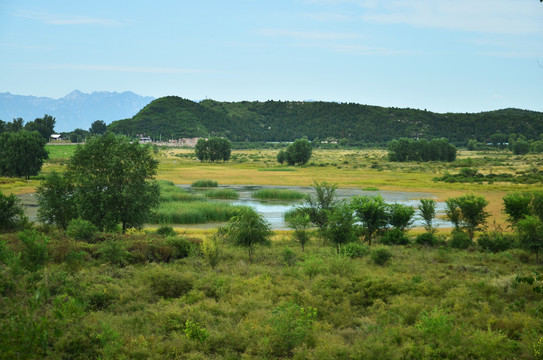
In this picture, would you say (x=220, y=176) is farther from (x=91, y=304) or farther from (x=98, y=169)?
(x=91, y=304)

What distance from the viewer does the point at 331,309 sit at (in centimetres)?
1574

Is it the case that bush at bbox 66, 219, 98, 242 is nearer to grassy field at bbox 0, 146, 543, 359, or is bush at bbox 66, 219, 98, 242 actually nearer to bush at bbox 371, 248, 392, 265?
grassy field at bbox 0, 146, 543, 359

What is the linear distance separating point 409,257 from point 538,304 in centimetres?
963

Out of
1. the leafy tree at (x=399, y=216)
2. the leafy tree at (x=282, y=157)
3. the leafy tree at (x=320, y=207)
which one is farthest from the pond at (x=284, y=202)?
the leafy tree at (x=282, y=157)

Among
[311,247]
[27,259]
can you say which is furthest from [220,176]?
[27,259]

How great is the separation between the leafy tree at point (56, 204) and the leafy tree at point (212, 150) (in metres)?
94.5

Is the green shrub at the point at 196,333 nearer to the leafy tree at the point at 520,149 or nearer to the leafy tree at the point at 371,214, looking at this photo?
the leafy tree at the point at 371,214

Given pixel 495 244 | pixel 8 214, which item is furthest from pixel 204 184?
pixel 495 244

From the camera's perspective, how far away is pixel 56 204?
3225 centimetres

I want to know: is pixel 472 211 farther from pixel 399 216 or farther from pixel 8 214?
pixel 8 214

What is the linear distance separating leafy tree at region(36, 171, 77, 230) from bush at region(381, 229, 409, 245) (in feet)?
66.9

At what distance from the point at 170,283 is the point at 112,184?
621 inches

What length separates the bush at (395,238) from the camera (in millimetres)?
29953

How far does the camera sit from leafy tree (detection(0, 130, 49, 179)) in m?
77.5
